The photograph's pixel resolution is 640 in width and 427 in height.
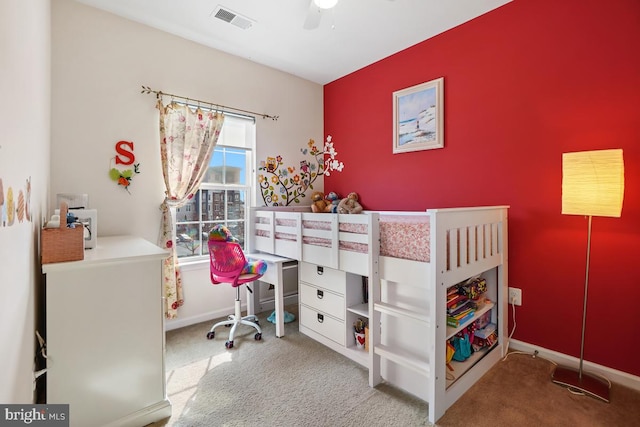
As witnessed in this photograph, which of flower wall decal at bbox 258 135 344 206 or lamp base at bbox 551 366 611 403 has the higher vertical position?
flower wall decal at bbox 258 135 344 206

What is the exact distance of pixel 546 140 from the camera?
2.13 m

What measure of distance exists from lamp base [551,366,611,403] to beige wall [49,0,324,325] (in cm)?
271

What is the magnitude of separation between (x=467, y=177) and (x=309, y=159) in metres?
1.86

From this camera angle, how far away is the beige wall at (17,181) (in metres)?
0.77

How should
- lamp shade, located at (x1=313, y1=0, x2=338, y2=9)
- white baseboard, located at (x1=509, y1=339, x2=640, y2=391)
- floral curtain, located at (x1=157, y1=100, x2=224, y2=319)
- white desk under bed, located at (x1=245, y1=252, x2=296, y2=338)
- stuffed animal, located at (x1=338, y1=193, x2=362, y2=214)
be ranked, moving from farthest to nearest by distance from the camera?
stuffed animal, located at (x1=338, y1=193, x2=362, y2=214), floral curtain, located at (x1=157, y1=100, x2=224, y2=319), white desk under bed, located at (x1=245, y1=252, x2=296, y2=338), lamp shade, located at (x1=313, y1=0, x2=338, y2=9), white baseboard, located at (x1=509, y1=339, x2=640, y2=391)

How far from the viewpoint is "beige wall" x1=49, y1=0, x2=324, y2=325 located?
86.8 inches

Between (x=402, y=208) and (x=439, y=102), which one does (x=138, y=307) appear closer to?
(x=402, y=208)

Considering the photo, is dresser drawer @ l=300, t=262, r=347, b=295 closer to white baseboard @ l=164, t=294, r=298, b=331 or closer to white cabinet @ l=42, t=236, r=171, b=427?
white baseboard @ l=164, t=294, r=298, b=331

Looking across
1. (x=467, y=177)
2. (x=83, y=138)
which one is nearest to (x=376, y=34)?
(x=467, y=177)

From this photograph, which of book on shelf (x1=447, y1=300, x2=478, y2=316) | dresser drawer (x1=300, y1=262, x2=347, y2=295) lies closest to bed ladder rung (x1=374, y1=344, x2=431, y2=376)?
book on shelf (x1=447, y1=300, x2=478, y2=316)

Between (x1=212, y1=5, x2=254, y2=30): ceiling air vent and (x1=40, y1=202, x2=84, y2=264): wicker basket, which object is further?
(x1=212, y1=5, x2=254, y2=30): ceiling air vent

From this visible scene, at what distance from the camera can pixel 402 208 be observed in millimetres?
3076

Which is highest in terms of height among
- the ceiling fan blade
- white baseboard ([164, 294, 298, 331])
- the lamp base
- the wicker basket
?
the ceiling fan blade

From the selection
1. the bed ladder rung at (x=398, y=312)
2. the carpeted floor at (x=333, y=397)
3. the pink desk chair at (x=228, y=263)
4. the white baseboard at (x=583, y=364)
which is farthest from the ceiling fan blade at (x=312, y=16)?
the white baseboard at (x=583, y=364)
